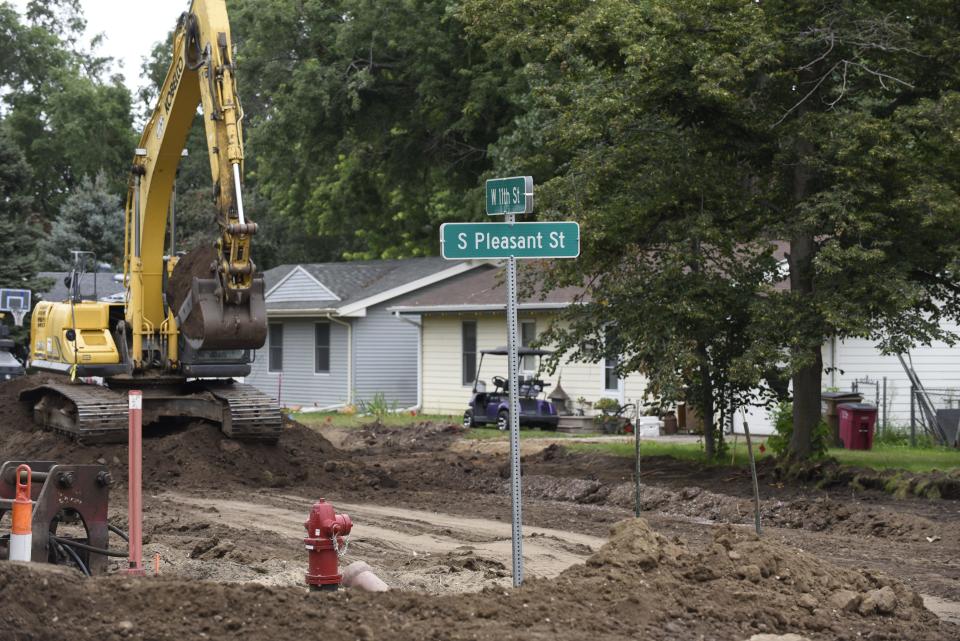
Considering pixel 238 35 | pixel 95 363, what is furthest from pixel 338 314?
pixel 95 363

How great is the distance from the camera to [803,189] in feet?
59.6

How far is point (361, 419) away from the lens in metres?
32.4

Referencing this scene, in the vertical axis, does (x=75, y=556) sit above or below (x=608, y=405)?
below

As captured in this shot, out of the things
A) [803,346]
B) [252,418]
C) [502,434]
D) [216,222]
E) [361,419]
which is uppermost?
[216,222]

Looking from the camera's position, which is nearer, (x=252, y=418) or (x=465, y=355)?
(x=252, y=418)

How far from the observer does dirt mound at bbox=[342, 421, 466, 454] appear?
25.4 metres

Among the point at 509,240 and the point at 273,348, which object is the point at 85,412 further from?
the point at 273,348

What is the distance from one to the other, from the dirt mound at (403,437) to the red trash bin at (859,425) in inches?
298

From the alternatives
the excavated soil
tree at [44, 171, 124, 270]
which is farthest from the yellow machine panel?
tree at [44, 171, 124, 270]

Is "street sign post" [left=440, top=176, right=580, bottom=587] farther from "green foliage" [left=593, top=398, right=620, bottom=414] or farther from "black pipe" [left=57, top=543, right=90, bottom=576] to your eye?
"green foliage" [left=593, top=398, right=620, bottom=414]

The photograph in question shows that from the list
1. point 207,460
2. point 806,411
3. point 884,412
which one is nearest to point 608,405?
point 884,412

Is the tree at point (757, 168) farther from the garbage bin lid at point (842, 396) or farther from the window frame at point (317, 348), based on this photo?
the window frame at point (317, 348)

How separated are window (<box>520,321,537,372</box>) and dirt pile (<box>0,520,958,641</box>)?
21.2 meters

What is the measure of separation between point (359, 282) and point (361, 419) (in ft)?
24.0
